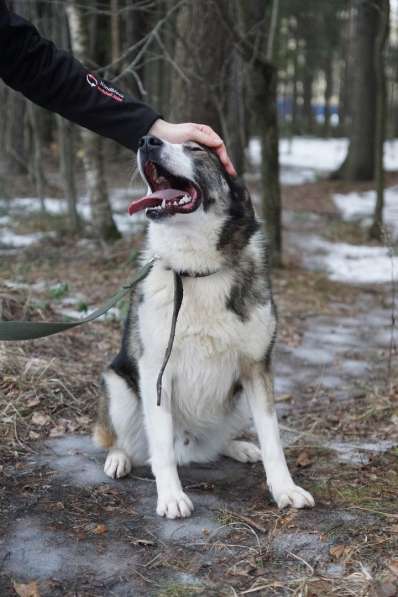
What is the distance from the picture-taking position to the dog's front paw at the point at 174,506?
308 centimetres

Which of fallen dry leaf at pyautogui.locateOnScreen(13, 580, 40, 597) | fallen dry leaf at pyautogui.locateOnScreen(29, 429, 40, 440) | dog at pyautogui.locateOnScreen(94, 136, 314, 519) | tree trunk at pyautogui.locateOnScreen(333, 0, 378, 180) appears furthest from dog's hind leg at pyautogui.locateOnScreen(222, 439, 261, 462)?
tree trunk at pyautogui.locateOnScreen(333, 0, 378, 180)

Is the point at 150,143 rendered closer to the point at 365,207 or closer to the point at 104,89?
the point at 104,89

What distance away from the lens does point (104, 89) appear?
10.2ft

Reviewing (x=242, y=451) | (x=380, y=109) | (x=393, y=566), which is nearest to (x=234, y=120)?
(x=380, y=109)

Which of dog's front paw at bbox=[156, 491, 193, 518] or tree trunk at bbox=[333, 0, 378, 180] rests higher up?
tree trunk at bbox=[333, 0, 378, 180]

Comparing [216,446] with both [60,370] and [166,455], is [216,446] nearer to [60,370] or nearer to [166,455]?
[166,455]

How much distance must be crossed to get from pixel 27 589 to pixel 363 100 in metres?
16.0

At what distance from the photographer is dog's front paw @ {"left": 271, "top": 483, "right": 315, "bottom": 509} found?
3162mm

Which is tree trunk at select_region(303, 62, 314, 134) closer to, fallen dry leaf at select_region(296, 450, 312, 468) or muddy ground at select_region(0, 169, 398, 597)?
muddy ground at select_region(0, 169, 398, 597)

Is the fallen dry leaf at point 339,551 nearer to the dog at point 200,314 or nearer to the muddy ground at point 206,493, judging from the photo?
the muddy ground at point 206,493

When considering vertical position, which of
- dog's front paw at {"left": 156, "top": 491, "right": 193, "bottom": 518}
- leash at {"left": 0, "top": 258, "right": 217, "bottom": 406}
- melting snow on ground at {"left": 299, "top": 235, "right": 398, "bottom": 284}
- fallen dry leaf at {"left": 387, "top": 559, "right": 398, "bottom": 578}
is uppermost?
leash at {"left": 0, "top": 258, "right": 217, "bottom": 406}

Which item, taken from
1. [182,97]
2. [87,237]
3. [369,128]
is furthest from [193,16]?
[369,128]

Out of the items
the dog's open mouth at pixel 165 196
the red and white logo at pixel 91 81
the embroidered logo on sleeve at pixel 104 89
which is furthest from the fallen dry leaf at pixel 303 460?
the red and white logo at pixel 91 81

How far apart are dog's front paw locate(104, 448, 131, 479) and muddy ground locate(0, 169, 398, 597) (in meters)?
0.06
